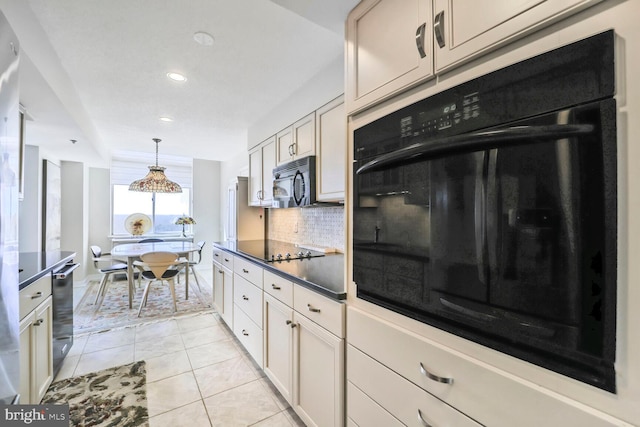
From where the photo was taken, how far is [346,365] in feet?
4.12

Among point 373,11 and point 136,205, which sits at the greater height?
point 373,11

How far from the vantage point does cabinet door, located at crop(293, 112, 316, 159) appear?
222 centimetres

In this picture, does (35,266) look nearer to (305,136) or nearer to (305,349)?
(305,349)

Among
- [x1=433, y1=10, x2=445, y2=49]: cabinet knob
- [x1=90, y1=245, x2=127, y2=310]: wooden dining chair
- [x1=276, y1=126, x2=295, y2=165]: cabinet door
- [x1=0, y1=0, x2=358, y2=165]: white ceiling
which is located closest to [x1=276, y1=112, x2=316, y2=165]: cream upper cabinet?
[x1=276, y1=126, x2=295, y2=165]: cabinet door

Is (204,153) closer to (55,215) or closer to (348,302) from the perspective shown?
(55,215)

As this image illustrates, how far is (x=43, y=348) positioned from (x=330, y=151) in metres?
2.34

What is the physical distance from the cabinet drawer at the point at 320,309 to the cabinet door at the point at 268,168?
1.58 m

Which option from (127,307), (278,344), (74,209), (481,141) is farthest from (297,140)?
(74,209)

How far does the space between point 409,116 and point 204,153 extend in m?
5.08

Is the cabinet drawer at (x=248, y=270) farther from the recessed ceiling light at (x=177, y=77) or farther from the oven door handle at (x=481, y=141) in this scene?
the recessed ceiling light at (x=177, y=77)

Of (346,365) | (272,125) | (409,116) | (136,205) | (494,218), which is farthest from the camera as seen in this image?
(136,205)

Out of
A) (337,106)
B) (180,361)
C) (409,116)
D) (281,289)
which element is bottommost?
(180,361)

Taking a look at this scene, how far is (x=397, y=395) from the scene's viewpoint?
3.26ft

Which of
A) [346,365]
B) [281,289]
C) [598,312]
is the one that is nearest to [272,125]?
[281,289]
